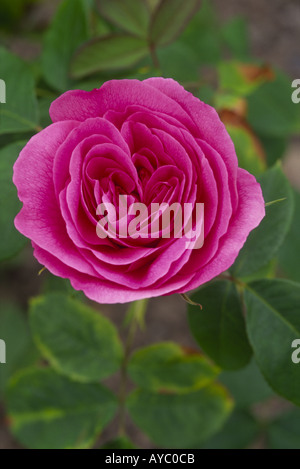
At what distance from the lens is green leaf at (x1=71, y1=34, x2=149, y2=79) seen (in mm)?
809

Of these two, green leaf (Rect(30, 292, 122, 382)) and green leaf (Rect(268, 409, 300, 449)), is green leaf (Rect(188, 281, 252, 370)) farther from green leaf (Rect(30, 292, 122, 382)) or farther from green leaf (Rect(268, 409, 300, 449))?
green leaf (Rect(268, 409, 300, 449))

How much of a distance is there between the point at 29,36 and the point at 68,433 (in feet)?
3.31

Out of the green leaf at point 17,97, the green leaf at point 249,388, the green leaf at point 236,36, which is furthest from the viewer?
the green leaf at point 236,36

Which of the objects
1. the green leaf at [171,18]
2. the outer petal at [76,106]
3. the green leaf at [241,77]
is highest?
the green leaf at [171,18]

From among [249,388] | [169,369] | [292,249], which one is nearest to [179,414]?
[169,369]

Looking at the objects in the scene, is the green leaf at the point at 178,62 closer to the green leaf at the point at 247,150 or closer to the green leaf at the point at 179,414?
the green leaf at the point at 247,150

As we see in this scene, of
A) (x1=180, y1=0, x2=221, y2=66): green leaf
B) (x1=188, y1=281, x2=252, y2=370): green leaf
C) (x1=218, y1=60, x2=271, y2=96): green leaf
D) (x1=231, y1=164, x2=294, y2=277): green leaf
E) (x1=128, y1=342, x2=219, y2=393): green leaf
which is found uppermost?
(x1=180, y1=0, x2=221, y2=66): green leaf

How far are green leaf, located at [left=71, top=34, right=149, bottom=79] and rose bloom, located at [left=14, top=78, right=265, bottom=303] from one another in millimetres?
324

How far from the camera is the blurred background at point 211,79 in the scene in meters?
1.02

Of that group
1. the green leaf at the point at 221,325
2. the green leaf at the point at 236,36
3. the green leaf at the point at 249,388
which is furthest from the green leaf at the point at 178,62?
the green leaf at the point at 249,388

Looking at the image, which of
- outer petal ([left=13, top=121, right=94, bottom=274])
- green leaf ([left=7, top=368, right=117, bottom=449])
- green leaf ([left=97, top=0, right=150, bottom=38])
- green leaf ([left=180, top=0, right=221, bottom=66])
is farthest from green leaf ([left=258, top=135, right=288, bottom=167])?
outer petal ([left=13, top=121, right=94, bottom=274])

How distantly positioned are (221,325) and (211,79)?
28.5 inches

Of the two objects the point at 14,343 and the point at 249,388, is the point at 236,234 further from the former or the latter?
the point at 14,343

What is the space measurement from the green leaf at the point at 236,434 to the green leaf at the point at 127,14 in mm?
884
